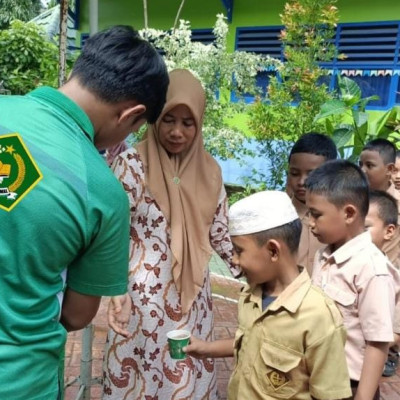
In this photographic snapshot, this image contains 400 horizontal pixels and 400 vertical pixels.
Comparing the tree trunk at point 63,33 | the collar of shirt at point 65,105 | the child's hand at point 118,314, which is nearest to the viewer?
the collar of shirt at point 65,105

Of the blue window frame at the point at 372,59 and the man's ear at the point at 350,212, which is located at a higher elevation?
the blue window frame at the point at 372,59

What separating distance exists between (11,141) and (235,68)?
19.9 feet

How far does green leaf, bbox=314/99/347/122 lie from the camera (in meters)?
5.30

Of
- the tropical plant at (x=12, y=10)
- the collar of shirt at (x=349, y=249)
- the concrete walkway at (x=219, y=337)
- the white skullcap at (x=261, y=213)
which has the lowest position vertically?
the concrete walkway at (x=219, y=337)

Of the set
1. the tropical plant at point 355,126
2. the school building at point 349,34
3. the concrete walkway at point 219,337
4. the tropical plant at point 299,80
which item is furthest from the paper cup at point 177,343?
the school building at point 349,34

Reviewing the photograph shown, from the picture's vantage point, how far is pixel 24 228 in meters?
1.02

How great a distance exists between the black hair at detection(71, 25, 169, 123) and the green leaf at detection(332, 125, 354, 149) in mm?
4510

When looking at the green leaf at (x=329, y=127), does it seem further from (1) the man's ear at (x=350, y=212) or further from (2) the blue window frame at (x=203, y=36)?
(2) the blue window frame at (x=203, y=36)

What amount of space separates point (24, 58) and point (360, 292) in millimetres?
6100

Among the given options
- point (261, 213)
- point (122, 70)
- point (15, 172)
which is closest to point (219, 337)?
point (261, 213)

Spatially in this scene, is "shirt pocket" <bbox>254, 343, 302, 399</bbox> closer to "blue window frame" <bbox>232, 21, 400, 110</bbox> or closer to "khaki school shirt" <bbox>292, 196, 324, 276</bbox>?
"khaki school shirt" <bbox>292, 196, 324, 276</bbox>

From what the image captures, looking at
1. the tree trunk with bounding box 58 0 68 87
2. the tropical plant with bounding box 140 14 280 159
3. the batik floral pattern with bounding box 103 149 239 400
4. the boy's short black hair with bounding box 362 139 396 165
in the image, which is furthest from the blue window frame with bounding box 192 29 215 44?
the batik floral pattern with bounding box 103 149 239 400

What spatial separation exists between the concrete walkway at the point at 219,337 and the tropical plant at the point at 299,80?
2047 millimetres

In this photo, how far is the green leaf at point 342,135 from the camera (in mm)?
5492
